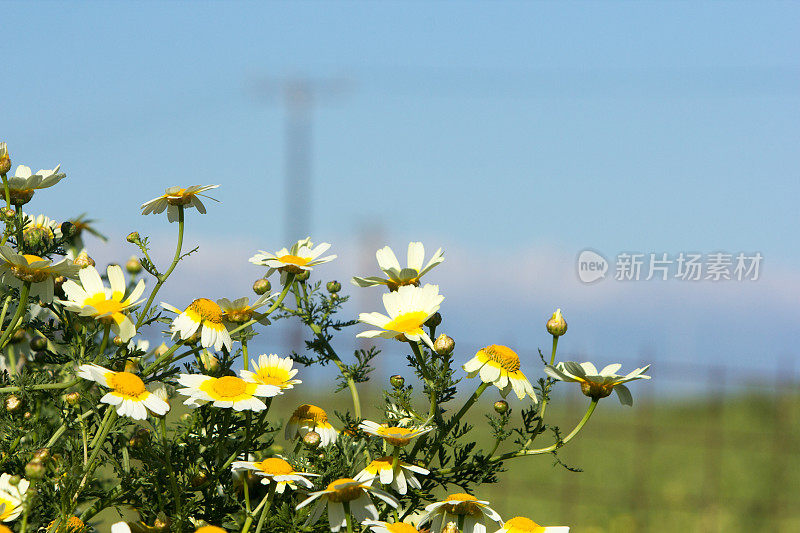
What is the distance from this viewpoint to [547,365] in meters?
1.39

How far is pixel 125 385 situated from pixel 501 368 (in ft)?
1.92

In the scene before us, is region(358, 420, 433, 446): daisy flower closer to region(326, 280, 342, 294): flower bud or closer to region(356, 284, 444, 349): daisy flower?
region(356, 284, 444, 349): daisy flower

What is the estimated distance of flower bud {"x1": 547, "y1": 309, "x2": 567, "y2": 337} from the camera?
1450mm

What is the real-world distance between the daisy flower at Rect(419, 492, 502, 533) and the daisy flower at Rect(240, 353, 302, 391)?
12.1 inches

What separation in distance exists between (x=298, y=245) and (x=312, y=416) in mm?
323

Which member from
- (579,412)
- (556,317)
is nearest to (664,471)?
(579,412)

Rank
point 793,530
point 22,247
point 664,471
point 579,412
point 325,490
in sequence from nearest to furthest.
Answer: point 325,490 → point 22,247 → point 793,530 → point 579,412 → point 664,471

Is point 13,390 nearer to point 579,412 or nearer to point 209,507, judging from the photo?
point 209,507

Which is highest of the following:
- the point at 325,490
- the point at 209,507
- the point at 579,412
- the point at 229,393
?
the point at 229,393

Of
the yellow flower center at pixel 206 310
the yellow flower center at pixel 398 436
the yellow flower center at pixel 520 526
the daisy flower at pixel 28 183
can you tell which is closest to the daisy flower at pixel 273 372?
the yellow flower center at pixel 206 310

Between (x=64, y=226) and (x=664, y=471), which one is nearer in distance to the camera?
(x=64, y=226)

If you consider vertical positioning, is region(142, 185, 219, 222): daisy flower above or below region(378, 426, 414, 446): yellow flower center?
above

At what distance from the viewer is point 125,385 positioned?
1221 millimetres

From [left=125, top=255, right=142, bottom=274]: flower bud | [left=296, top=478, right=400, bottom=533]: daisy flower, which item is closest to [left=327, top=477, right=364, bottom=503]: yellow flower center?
[left=296, top=478, right=400, bottom=533]: daisy flower
